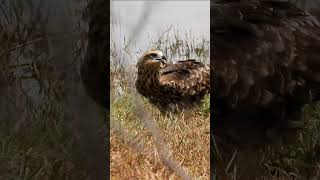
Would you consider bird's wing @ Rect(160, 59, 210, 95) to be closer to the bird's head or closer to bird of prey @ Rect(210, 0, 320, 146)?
the bird's head

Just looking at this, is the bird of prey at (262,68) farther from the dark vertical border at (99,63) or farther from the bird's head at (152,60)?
the bird's head at (152,60)

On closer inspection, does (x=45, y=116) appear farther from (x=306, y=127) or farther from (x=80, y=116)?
(x=306, y=127)

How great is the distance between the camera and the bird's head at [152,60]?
222 centimetres

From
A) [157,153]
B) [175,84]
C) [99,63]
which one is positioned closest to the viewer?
[157,153]

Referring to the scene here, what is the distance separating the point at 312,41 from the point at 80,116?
2.56 feet

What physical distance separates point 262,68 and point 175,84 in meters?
0.93

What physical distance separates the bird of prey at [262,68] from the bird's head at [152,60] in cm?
53

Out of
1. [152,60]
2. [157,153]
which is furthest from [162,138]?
[152,60]

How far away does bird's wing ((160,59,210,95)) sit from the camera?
98.3 inches

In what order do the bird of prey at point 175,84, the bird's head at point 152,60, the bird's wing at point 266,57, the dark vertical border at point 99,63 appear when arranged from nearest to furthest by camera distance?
the bird's wing at point 266,57, the dark vertical border at point 99,63, the bird's head at point 152,60, the bird of prey at point 175,84

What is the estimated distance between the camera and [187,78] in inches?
101

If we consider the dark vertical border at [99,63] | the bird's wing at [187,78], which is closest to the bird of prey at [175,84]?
the bird's wing at [187,78]

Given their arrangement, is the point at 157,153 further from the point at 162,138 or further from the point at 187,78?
the point at 187,78

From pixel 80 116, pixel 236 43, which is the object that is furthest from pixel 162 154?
pixel 80 116
